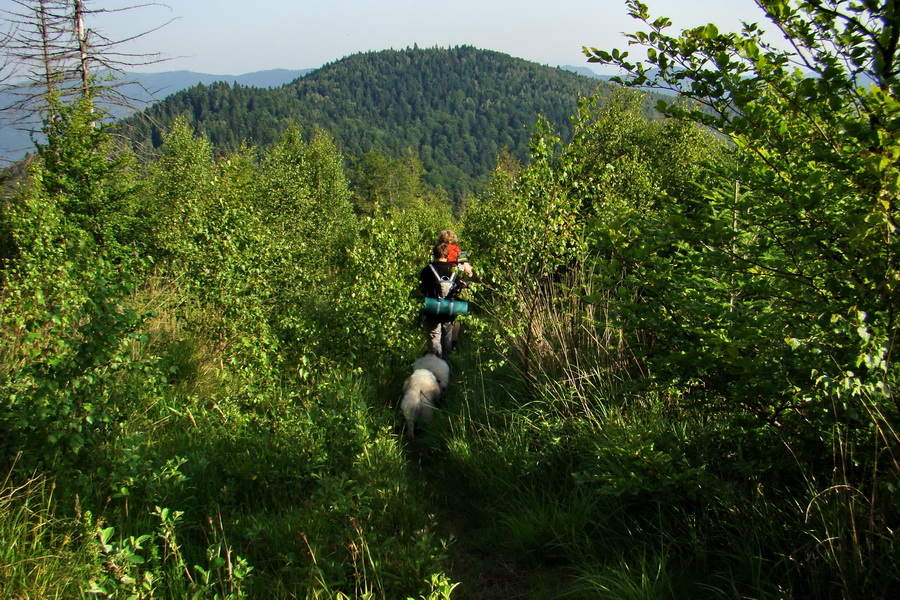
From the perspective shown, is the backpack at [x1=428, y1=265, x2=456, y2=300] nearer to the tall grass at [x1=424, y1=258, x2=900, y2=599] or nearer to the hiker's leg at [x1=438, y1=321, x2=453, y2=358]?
the hiker's leg at [x1=438, y1=321, x2=453, y2=358]

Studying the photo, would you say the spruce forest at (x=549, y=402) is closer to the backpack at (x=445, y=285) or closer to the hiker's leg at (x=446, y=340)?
the backpack at (x=445, y=285)

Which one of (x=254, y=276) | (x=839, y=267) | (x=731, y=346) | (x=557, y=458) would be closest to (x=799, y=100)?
(x=839, y=267)

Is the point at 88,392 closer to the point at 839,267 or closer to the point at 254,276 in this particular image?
the point at 254,276

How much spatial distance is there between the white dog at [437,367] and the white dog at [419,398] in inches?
13.4

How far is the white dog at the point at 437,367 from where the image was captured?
6.29 m

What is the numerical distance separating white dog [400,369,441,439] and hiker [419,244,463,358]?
52.2 inches

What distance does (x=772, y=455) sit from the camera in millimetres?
2914

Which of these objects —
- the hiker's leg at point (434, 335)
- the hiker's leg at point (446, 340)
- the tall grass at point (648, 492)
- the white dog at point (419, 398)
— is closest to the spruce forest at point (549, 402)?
the tall grass at point (648, 492)

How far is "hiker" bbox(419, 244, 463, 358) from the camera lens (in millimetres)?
7031

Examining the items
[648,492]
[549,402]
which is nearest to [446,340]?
[549,402]

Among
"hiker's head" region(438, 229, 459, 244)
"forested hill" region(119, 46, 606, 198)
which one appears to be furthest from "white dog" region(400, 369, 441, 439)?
"forested hill" region(119, 46, 606, 198)

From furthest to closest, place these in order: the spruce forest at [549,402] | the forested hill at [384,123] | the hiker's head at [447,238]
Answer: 1. the forested hill at [384,123]
2. the hiker's head at [447,238]
3. the spruce forest at [549,402]

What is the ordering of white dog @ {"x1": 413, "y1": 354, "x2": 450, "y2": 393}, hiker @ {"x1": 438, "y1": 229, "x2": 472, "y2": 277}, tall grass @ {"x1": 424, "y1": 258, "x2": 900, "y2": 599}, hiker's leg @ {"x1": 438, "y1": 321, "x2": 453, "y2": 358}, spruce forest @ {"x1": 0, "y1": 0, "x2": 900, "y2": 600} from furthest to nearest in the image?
1. hiker's leg @ {"x1": 438, "y1": 321, "x2": 453, "y2": 358}
2. hiker @ {"x1": 438, "y1": 229, "x2": 472, "y2": 277}
3. white dog @ {"x1": 413, "y1": 354, "x2": 450, "y2": 393}
4. tall grass @ {"x1": 424, "y1": 258, "x2": 900, "y2": 599}
5. spruce forest @ {"x1": 0, "y1": 0, "x2": 900, "y2": 600}

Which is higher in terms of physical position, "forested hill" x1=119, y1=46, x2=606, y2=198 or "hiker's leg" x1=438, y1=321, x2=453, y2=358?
"forested hill" x1=119, y1=46, x2=606, y2=198
